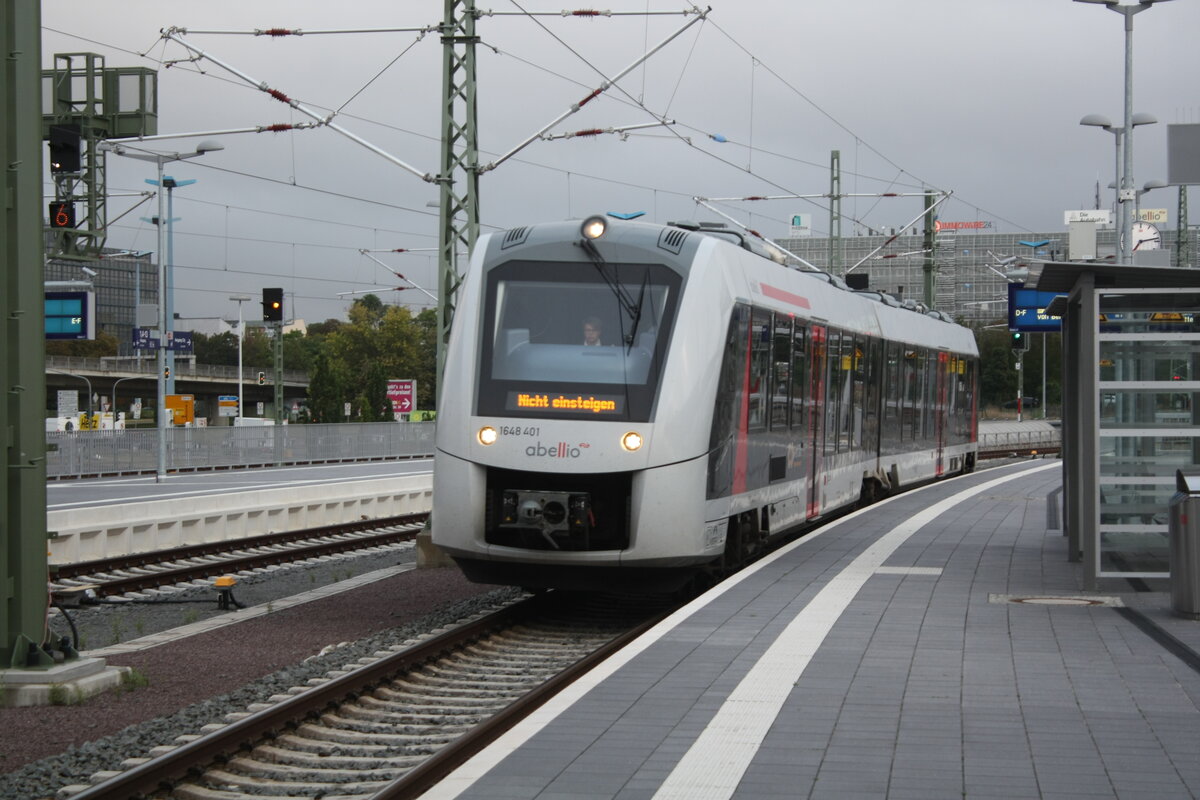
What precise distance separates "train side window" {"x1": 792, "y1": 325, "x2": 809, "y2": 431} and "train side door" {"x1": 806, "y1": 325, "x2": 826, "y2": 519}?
0.27 metres

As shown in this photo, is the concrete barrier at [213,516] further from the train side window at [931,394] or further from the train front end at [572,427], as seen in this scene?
the train side window at [931,394]

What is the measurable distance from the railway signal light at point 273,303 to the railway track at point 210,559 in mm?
21396

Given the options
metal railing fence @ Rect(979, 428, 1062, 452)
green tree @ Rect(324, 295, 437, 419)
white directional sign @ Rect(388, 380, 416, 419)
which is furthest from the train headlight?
green tree @ Rect(324, 295, 437, 419)

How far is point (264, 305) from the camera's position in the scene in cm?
4356

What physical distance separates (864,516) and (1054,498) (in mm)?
2395

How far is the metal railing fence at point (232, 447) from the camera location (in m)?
38.7

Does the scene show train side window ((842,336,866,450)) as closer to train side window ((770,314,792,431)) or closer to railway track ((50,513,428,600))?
train side window ((770,314,792,431))

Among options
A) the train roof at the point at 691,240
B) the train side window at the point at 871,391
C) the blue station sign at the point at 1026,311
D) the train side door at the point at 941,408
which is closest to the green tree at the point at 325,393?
the train side door at the point at 941,408

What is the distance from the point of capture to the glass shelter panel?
37.7 feet

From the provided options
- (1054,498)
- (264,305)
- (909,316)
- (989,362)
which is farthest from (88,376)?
(1054,498)

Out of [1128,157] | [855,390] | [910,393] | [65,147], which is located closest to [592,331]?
[65,147]

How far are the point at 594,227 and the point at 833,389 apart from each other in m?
6.34

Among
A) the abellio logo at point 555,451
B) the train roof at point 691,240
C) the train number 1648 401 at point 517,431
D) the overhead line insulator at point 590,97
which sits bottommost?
the abellio logo at point 555,451

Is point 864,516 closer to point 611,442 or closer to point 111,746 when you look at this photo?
point 611,442
